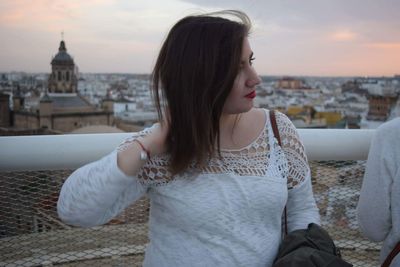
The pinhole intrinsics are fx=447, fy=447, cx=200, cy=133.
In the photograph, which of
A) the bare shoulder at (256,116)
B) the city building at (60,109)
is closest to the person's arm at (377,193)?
the bare shoulder at (256,116)

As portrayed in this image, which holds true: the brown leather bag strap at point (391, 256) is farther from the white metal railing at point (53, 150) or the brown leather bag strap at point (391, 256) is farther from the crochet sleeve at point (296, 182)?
the white metal railing at point (53, 150)

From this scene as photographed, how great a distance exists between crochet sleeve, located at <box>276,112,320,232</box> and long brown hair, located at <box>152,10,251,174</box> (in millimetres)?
208

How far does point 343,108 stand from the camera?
52.9 meters

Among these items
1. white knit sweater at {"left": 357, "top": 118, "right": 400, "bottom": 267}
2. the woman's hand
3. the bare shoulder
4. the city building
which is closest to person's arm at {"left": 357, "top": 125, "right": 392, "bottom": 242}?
white knit sweater at {"left": 357, "top": 118, "right": 400, "bottom": 267}

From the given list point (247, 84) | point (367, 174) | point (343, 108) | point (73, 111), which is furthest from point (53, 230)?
point (343, 108)

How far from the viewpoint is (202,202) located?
3.49ft

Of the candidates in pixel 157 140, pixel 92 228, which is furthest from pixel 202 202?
pixel 92 228

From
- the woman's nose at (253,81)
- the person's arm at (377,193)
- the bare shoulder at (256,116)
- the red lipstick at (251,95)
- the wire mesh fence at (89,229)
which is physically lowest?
the wire mesh fence at (89,229)

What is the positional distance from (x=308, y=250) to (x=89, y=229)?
2.61ft

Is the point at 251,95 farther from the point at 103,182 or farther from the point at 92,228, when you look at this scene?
the point at 92,228

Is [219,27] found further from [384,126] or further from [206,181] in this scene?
[384,126]

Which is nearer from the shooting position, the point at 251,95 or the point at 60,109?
the point at 251,95

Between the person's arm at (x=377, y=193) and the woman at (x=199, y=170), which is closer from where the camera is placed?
the woman at (x=199, y=170)

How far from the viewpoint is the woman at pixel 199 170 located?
3.38 ft
